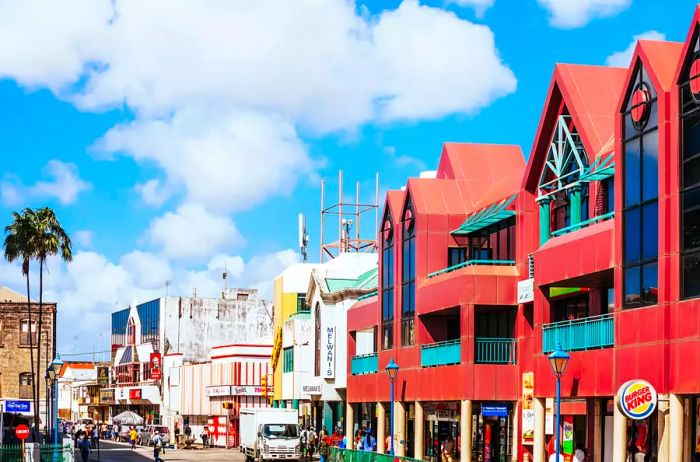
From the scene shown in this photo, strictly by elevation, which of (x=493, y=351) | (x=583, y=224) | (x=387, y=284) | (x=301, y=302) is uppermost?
(x=583, y=224)

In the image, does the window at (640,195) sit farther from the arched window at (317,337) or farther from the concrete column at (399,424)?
the arched window at (317,337)

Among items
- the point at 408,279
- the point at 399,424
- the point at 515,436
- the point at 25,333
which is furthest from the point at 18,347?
the point at 515,436

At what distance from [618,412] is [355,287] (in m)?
36.0

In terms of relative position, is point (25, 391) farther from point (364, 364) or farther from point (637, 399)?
point (637, 399)

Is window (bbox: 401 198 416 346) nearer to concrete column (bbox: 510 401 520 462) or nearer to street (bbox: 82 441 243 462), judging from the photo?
concrete column (bbox: 510 401 520 462)

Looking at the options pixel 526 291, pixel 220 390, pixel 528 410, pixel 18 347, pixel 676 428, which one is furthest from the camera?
pixel 18 347

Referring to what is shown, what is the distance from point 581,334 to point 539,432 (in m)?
4.54

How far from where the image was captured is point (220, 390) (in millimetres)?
→ 85875

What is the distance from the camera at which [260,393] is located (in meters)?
A: 83.2

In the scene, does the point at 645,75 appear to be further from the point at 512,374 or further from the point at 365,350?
the point at 365,350

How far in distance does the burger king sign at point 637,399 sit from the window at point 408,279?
2219cm

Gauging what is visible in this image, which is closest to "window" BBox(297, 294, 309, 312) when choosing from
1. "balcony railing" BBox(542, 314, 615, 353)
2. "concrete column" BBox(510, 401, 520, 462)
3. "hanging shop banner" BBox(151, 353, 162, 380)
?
"hanging shop banner" BBox(151, 353, 162, 380)

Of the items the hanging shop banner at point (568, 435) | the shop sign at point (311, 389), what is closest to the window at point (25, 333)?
the shop sign at point (311, 389)

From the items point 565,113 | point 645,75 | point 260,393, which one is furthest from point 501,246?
point 260,393
